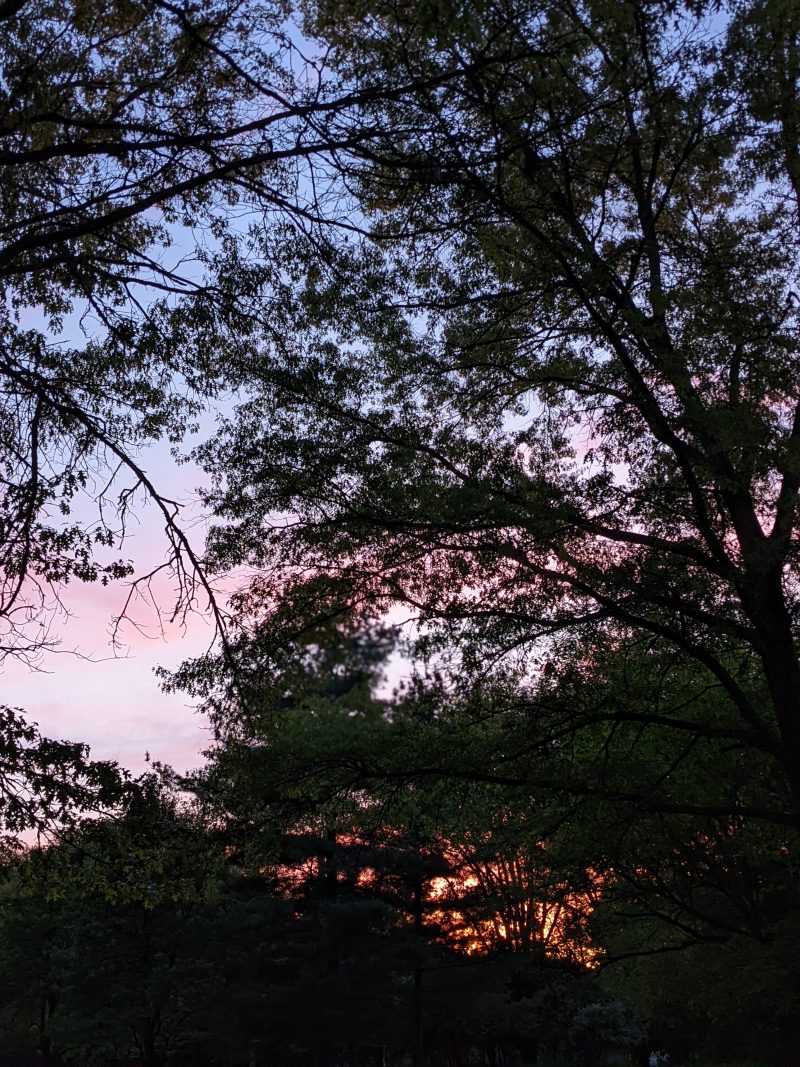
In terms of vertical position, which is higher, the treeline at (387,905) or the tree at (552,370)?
the tree at (552,370)

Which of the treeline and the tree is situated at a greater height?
the tree

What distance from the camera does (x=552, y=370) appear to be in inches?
504

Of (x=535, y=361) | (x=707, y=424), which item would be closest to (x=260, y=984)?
(x=535, y=361)

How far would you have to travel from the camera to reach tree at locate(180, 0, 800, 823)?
31.8 feet

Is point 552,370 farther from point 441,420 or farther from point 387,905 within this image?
point 387,905

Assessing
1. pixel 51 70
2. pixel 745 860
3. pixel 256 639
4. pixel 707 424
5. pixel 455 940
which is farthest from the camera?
pixel 455 940

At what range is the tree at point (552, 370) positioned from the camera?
31.8 ft

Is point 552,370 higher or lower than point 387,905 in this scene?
higher

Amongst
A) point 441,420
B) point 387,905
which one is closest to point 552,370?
point 441,420

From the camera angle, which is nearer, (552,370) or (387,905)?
(552,370)

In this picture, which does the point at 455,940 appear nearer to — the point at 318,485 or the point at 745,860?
the point at 745,860

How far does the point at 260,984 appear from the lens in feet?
96.7

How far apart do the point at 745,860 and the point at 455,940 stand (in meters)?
14.2

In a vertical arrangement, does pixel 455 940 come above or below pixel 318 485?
below
